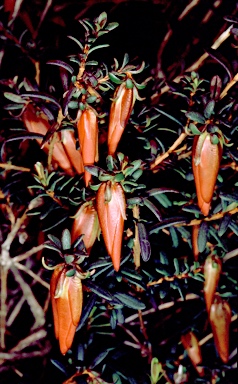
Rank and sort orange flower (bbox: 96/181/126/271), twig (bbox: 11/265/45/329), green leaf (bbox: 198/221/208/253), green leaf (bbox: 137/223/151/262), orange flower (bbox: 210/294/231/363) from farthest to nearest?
twig (bbox: 11/265/45/329) < orange flower (bbox: 210/294/231/363) < green leaf (bbox: 198/221/208/253) < green leaf (bbox: 137/223/151/262) < orange flower (bbox: 96/181/126/271)

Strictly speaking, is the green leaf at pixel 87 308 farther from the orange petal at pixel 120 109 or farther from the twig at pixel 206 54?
the twig at pixel 206 54

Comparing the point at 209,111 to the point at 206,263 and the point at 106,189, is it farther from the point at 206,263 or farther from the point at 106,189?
the point at 206,263

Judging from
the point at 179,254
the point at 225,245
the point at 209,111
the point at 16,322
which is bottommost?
the point at 16,322

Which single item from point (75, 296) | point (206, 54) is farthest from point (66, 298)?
point (206, 54)

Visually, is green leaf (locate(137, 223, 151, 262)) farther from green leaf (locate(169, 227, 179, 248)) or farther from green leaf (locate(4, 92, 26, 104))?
green leaf (locate(4, 92, 26, 104))

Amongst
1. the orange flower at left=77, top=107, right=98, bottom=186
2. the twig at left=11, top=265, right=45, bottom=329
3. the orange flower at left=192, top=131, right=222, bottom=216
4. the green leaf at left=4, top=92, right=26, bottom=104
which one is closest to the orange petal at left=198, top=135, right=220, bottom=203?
the orange flower at left=192, top=131, right=222, bottom=216

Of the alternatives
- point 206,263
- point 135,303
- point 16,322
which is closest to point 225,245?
point 206,263

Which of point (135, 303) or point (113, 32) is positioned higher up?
point (113, 32)

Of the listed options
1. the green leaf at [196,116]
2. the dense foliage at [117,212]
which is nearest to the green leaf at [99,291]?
the dense foliage at [117,212]
